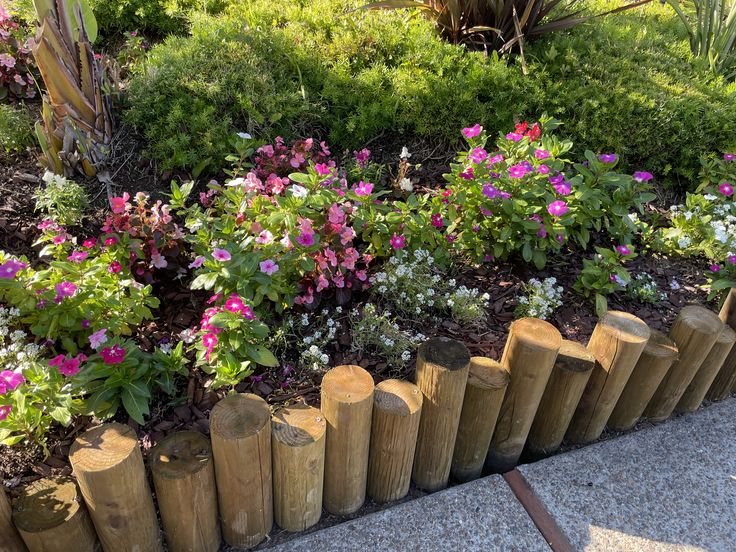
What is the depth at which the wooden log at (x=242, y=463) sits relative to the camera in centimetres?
172

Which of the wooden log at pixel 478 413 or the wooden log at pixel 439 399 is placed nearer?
the wooden log at pixel 439 399

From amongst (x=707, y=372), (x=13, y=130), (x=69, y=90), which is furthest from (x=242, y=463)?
(x=13, y=130)

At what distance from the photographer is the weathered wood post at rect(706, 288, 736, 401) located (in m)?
2.47

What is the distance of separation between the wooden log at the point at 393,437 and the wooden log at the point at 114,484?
75cm

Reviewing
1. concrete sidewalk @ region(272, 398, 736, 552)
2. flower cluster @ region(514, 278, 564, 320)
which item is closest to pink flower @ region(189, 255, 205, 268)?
concrete sidewalk @ region(272, 398, 736, 552)

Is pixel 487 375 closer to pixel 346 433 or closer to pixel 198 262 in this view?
pixel 346 433

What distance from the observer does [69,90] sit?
115 inches

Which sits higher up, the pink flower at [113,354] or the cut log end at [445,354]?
the cut log end at [445,354]

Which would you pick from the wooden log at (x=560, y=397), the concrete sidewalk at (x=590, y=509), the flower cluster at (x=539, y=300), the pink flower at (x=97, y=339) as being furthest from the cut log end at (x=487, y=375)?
the pink flower at (x=97, y=339)

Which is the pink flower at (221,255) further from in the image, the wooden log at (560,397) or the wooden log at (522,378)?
the wooden log at (560,397)

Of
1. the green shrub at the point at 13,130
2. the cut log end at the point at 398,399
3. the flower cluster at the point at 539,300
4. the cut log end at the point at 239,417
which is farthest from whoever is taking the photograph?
the green shrub at the point at 13,130

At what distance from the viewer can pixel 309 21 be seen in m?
3.80

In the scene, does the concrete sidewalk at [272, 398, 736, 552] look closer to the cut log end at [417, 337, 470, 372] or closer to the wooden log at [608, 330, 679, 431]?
the wooden log at [608, 330, 679, 431]

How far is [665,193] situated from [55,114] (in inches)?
141
